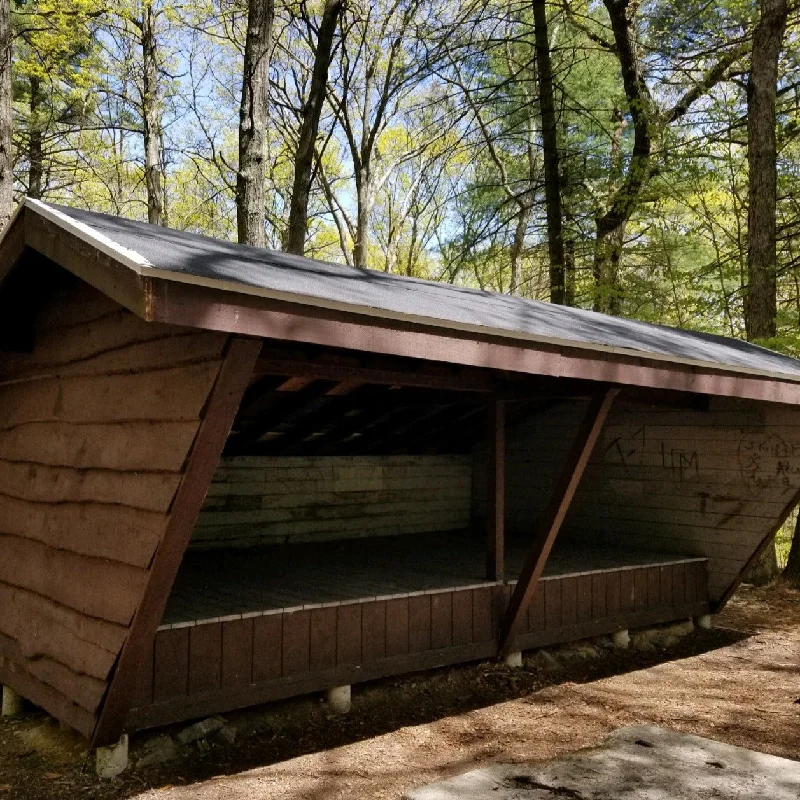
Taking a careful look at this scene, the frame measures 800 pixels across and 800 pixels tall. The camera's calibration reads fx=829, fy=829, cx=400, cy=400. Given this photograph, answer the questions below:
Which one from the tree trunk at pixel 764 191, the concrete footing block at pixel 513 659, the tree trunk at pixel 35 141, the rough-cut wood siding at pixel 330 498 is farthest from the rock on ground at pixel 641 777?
the tree trunk at pixel 35 141

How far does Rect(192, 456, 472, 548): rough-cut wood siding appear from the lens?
23.8ft

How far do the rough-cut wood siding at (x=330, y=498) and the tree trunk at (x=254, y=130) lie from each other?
98.7 inches

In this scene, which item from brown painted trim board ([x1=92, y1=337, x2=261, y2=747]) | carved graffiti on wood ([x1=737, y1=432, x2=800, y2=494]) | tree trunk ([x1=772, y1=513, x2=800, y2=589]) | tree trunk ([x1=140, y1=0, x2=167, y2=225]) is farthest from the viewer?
tree trunk ([x1=140, y1=0, x2=167, y2=225])

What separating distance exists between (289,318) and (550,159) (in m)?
10.3

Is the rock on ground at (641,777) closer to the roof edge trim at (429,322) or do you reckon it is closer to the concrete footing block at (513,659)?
the concrete footing block at (513,659)

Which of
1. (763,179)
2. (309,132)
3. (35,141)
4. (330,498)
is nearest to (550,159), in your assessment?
(309,132)

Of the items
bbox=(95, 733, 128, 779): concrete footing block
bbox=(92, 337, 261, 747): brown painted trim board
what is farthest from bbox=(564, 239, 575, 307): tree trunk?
bbox=(95, 733, 128, 779): concrete footing block

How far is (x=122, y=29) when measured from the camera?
14961mm

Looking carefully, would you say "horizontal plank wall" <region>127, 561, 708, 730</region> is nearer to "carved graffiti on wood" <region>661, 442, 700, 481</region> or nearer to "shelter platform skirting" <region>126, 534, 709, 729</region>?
"shelter platform skirting" <region>126, 534, 709, 729</region>

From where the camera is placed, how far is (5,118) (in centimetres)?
784

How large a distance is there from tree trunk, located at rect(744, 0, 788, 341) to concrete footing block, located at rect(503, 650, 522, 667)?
522 centimetres

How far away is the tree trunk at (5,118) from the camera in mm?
7648

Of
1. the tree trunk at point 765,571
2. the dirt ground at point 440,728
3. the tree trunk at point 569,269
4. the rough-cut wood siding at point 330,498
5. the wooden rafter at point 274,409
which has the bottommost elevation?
the dirt ground at point 440,728

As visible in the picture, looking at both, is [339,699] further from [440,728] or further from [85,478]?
[85,478]
